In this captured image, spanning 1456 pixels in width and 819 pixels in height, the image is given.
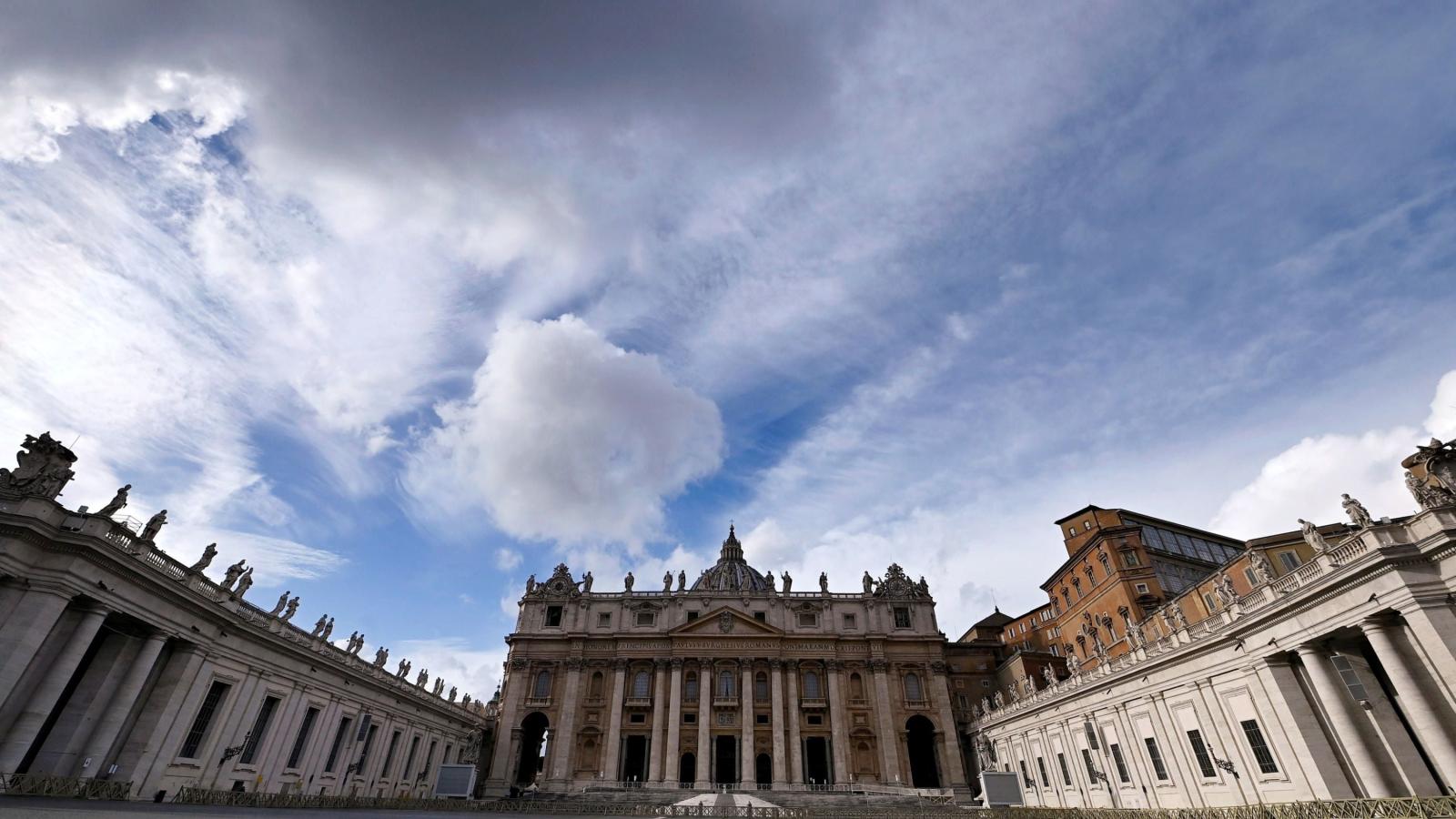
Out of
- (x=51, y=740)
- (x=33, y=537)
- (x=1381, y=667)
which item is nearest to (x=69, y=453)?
(x=33, y=537)

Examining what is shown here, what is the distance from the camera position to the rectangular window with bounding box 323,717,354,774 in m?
40.9

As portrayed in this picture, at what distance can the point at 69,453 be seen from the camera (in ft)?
81.7

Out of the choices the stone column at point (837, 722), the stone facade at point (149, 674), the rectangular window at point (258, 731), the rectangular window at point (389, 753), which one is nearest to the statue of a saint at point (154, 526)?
the stone facade at point (149, 674)

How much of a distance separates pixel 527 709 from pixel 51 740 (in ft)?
142

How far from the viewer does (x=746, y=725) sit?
203ft

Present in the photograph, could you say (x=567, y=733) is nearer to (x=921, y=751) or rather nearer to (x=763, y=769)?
(x=763, y=769)

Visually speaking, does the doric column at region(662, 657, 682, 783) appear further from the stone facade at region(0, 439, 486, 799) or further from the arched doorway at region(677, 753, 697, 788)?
the stone facade at region(0, 439, 486, 799)

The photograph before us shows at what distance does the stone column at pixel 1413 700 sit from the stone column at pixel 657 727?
5353 centimetres

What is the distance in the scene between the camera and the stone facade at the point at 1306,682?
20109mm

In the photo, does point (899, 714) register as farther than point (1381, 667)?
Yes

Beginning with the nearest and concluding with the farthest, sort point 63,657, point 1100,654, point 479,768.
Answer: point 63,657, point 1100,654, point 479,768

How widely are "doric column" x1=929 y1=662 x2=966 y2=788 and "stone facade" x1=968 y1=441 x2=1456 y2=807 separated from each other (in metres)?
25.1

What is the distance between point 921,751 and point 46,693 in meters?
66.8

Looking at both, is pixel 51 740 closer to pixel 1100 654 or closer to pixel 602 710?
pixel 602 710
